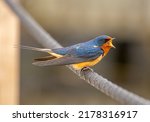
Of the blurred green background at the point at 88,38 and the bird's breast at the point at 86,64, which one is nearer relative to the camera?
the bird's breast at the point at 86,64

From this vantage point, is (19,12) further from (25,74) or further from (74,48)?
(25,74)

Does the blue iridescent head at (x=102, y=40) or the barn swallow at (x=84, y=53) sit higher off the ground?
the blue iridescent head at (x=102, y=40)

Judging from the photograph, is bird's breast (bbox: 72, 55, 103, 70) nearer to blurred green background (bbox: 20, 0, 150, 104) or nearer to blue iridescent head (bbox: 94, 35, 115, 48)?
blue iridescent head (bbox: 94, 35, 115, 48)

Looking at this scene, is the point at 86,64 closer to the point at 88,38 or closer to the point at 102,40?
the point at 102,40

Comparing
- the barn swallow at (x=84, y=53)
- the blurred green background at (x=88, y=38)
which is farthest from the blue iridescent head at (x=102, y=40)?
the blurred green background at (x=88, y=38)

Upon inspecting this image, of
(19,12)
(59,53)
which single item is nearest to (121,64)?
(19,12)

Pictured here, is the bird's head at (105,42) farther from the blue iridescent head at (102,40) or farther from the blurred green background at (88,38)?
the blurred green background at (88,38)

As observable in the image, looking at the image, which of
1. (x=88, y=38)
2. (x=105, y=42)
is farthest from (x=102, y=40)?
(x=88, y=38)

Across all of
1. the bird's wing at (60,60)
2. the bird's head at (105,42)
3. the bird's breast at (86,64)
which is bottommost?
the bird's wing at (60,60)
